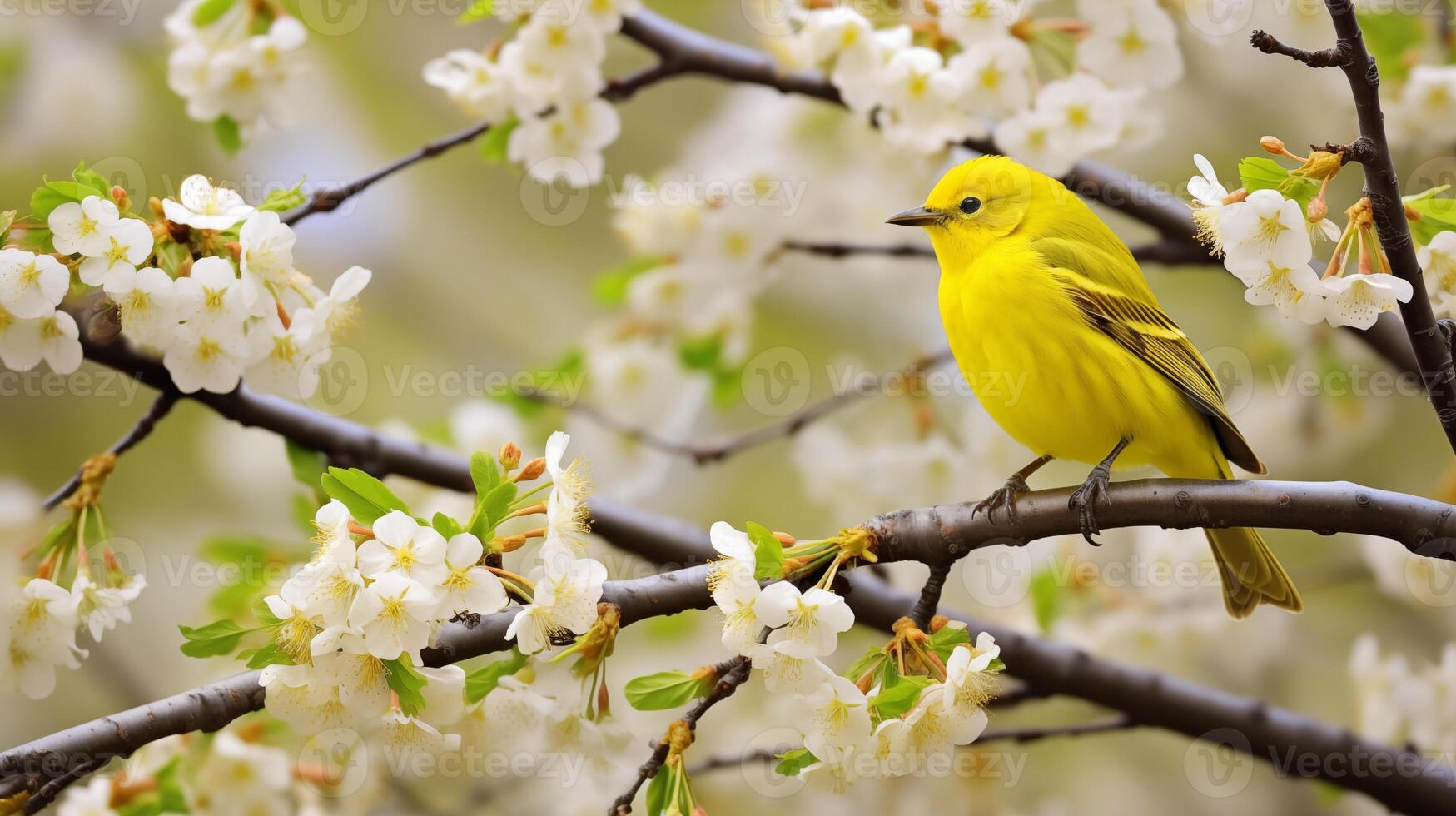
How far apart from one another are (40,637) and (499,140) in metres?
1.21

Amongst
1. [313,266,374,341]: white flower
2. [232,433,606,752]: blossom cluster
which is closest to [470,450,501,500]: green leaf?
[232,433,606,752]: blossom cluster

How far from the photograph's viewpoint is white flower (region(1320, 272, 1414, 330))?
1.24 metres

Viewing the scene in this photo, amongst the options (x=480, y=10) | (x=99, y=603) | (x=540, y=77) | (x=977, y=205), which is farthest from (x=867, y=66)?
(x=99, y=603)

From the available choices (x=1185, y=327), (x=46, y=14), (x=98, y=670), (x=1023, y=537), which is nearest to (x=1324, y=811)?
(x=1185, y=327)

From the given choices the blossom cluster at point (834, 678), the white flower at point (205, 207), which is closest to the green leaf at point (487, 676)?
the blossom cluster at point (834, 678)

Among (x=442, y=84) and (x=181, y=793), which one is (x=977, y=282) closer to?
(x=442, y=84)

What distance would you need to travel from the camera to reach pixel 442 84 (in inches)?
81.7

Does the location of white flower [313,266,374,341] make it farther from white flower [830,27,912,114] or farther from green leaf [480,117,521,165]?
white flower [830,27,912,114]

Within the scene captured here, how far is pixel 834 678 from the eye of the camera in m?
1.28

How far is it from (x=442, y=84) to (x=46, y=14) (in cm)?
289

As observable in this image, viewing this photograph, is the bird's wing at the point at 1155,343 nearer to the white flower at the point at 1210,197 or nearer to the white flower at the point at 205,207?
the white flower at the point at 1210,197

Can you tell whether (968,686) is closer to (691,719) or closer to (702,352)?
(691,719)

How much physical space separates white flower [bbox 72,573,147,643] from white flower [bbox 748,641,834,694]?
83 centimetres

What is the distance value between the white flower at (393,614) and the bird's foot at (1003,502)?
69 cm
